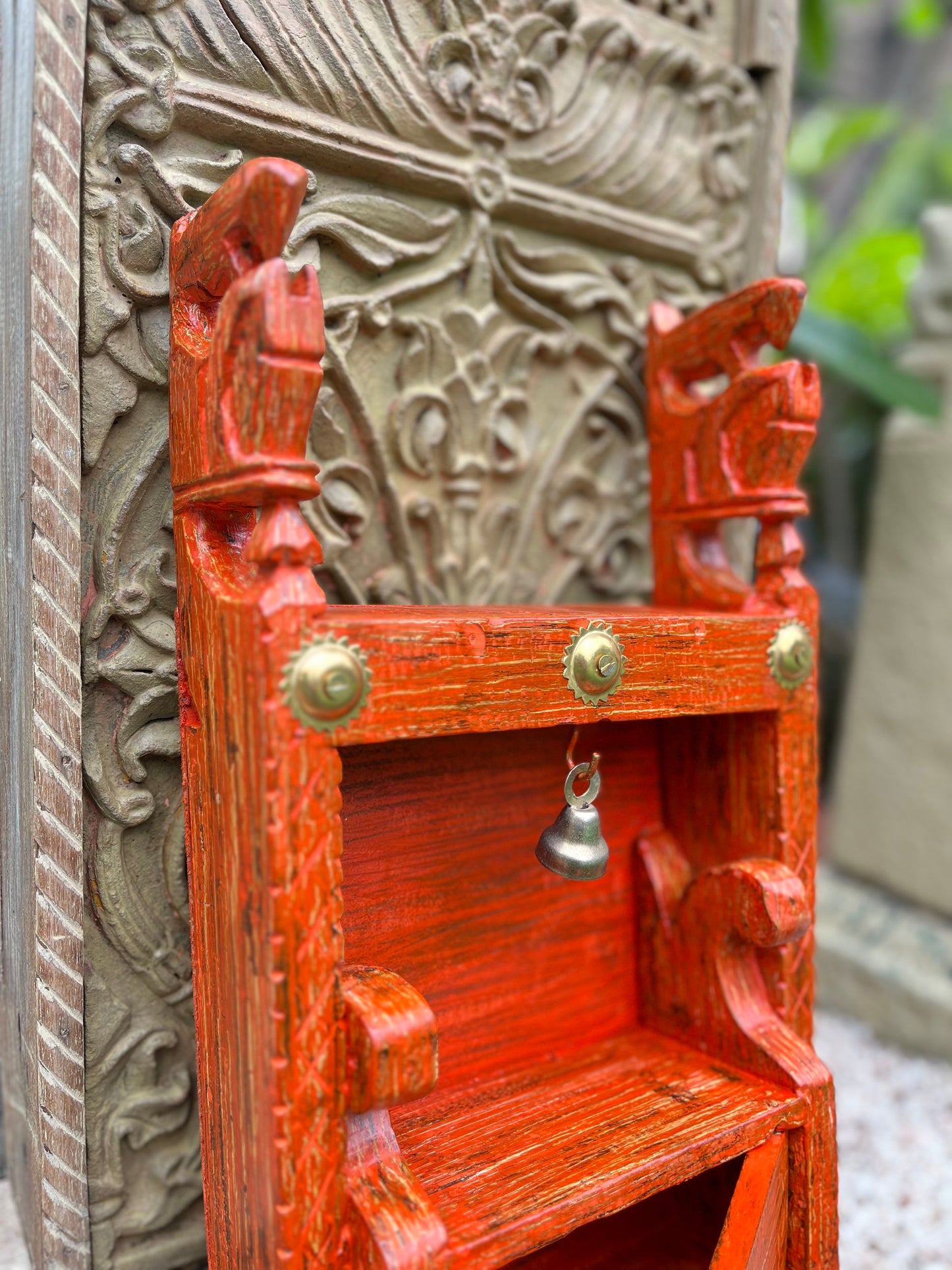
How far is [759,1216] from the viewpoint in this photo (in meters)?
0.77

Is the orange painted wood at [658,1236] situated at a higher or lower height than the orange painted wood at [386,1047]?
lower

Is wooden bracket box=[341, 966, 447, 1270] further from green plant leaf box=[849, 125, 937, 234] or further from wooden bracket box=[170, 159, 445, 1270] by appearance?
green plant leaf box=[849, 125, 937, 234]

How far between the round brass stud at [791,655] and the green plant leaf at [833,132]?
2.76m

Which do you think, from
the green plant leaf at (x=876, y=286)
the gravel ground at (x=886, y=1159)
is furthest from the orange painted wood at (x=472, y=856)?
the green plant leaf at (x=876, y=286)

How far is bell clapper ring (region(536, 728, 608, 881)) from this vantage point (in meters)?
0.76

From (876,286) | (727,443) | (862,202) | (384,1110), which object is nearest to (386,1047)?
(384,1110)

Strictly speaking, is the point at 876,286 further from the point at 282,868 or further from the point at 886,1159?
the point at 282,868

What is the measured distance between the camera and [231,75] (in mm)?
804

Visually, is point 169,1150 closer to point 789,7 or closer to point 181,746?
point 181,746

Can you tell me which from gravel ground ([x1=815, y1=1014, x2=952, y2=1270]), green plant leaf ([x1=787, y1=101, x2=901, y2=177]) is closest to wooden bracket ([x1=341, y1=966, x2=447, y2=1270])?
gravel ground ([x1=815, y1=1014, x2=952, y2=1270])

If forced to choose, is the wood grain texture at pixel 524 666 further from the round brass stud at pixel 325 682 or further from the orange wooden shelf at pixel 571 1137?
the orange wooden shelf at pixel 571 1137

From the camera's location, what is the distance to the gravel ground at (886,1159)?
108cm

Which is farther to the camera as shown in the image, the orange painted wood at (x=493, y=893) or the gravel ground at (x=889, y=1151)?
the gravel ground at (x=889, y=1151)

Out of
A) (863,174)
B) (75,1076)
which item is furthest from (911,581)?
(863,174)
